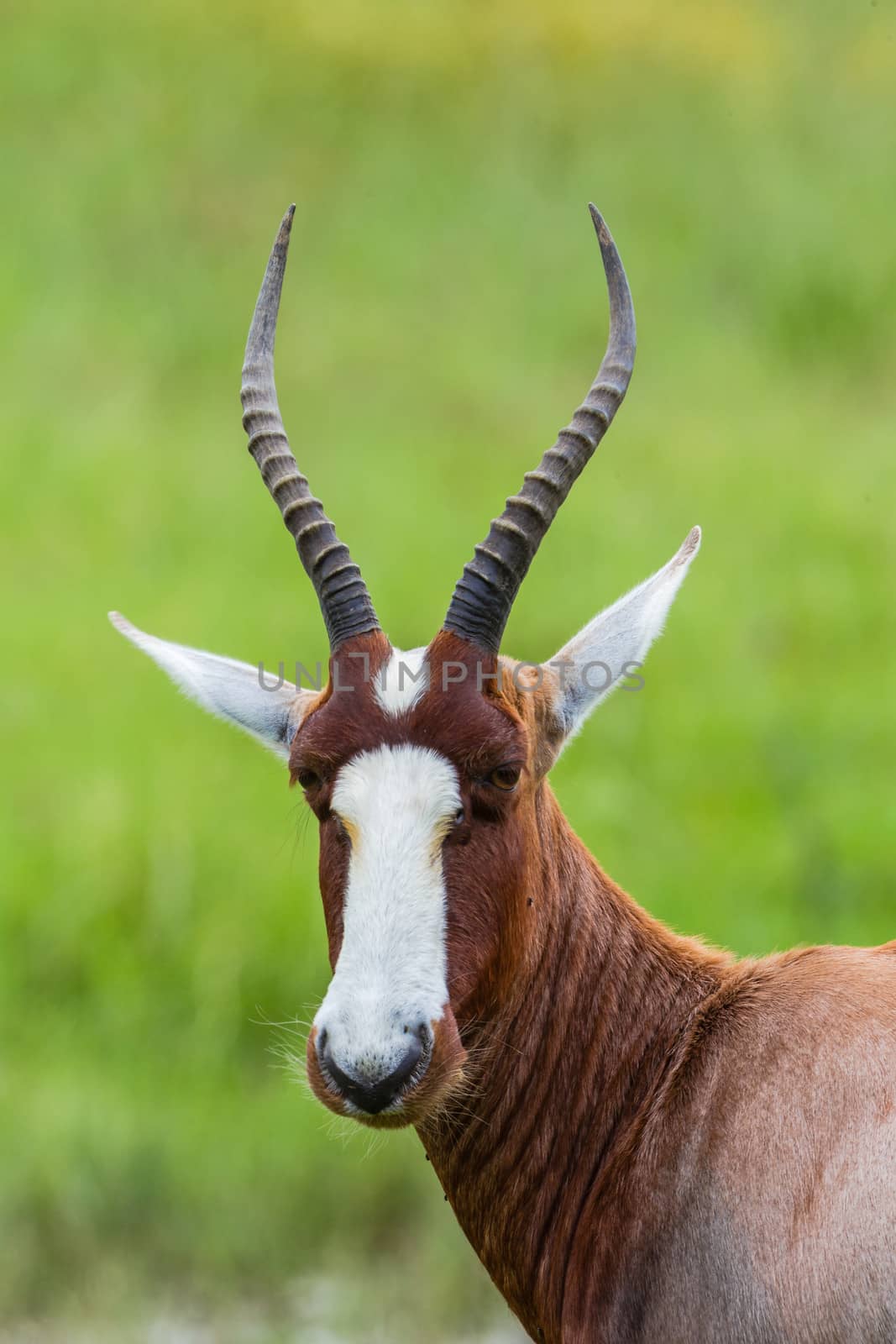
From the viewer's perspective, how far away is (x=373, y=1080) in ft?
17.4

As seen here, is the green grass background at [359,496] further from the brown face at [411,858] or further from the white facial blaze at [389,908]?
the white facial blaze at [389,908]

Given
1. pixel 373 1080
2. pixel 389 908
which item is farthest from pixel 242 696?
pixel 373 1080

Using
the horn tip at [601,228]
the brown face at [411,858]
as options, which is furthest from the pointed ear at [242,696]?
the horn tip at [601,228]

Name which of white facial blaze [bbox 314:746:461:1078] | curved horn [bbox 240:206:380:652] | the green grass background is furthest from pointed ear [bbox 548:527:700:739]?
the green grass background

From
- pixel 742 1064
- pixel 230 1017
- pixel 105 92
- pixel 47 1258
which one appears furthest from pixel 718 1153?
pixel 105 92

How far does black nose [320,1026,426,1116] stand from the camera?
209 inches

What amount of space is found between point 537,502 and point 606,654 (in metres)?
0.65

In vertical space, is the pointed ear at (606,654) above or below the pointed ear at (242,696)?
above

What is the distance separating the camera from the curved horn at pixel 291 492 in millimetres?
6312

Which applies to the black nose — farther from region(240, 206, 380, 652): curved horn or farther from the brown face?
region(240, 206, 380, 652): curved horn

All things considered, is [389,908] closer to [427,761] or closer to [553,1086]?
[427,761]

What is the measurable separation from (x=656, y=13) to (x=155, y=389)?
12.0 meters

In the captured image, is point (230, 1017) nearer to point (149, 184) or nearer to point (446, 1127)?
point (446, 1127)

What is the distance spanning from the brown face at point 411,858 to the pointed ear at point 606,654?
40cm
